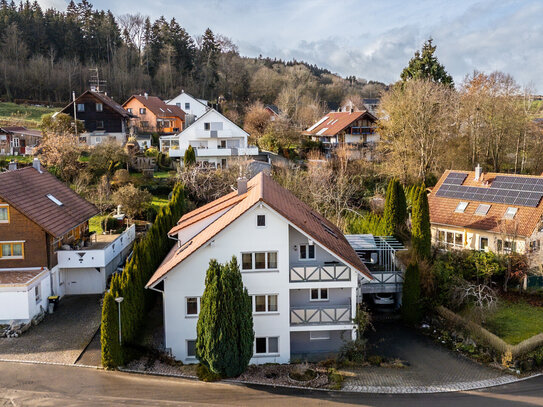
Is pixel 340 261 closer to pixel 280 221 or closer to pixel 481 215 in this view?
pixel 280 221

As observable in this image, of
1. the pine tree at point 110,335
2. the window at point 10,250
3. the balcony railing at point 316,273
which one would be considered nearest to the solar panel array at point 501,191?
the balcony railing at point 316,273

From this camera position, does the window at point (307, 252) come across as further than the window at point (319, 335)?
No

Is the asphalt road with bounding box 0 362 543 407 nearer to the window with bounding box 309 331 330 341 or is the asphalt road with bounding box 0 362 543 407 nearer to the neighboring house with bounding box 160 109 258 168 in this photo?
the window with bounding box 309 331 330 341

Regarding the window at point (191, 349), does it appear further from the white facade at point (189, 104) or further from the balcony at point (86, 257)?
the white facade at point (189, 104)

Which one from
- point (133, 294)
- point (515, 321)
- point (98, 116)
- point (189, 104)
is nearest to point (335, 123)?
point (189, 104)

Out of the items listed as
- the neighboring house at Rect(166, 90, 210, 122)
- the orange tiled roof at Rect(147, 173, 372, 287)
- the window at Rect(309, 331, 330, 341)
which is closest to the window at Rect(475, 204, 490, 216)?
the orange tiled roof at Rect(147, 173, 372, 287)

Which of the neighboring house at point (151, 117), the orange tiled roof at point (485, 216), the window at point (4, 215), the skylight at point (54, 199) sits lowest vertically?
the orange tiled roof at point (485, 216)

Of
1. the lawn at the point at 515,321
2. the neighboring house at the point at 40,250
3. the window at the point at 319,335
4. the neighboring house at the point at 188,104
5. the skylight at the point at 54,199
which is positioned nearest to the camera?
the window at the point at 319,335

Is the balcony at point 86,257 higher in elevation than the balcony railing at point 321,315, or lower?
higher

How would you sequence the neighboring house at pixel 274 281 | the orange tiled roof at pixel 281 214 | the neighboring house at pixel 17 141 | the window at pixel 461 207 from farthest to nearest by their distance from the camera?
the neighboring house at pixel 17 141
the window at pixel 461 207
the neighboring house at pixel 274 281
the orange tiled roof at pixel 281 214
